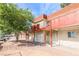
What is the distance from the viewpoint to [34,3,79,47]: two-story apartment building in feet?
16.8

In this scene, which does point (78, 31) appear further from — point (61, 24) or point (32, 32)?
point (32, 32)

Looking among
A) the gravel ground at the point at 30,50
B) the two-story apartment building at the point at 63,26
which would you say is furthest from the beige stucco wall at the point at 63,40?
the gravel ground at the point at 30,50

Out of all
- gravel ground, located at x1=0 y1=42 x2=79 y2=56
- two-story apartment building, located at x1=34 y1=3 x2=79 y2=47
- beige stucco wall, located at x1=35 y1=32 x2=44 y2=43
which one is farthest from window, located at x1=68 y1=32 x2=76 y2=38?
beige stucco wall, located at x1=35 y1=32 x2=44 y2=43

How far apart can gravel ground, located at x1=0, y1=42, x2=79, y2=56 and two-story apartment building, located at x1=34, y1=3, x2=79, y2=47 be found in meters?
0.29

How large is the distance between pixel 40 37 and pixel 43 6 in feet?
2.91

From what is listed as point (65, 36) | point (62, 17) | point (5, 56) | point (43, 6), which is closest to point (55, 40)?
point (65, 36)

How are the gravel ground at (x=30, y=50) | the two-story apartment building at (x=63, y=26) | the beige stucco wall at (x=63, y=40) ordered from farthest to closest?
the beige stucco wall at (x=63, y=40), the two-story apartment building at (x=63, y=26), the gravel ground at (x=30, y=50)

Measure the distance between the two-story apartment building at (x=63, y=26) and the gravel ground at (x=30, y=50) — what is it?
0.95 ft

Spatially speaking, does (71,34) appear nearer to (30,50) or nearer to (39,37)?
(39,37)

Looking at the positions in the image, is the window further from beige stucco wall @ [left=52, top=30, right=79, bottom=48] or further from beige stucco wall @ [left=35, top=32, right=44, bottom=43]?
beige stucco wall @ [left=35, top=32, right=44, bottom=43]

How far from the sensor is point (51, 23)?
5492mm

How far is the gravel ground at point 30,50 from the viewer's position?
15.9ft

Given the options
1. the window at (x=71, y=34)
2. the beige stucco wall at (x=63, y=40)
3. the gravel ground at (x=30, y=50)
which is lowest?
the gravel ground at (x=30, y=50)

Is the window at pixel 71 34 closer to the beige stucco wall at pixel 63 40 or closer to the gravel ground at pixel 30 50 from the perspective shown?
the beige stucco wall at pixel 63 40
